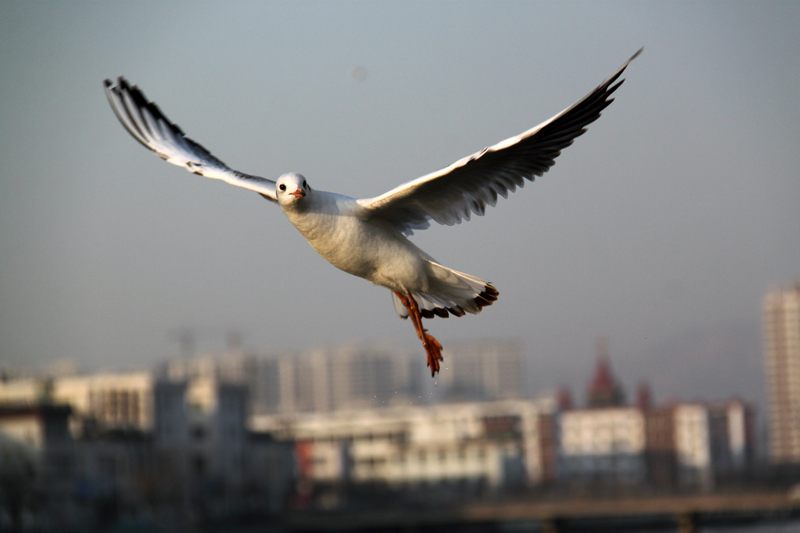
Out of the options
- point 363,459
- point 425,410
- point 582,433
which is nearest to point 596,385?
point 582,433

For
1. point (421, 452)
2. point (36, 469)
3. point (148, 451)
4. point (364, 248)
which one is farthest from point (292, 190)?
point (421, 452)

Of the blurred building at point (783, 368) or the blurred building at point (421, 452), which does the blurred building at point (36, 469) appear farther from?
the blurred building at point (783, 368)

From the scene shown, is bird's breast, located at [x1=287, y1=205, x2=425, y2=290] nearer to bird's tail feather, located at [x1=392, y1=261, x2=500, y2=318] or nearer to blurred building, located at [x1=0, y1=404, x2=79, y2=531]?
bird's tail feather, located at [x1=392, y1=261, x2=500, y2=318]

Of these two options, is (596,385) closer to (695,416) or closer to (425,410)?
(695,416)

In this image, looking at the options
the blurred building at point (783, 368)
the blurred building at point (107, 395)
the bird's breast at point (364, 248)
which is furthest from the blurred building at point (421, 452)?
the bird's breast at point (364, 248)

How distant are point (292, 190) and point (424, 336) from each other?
2.04 m

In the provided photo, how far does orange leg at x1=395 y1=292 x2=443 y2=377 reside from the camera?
902cm

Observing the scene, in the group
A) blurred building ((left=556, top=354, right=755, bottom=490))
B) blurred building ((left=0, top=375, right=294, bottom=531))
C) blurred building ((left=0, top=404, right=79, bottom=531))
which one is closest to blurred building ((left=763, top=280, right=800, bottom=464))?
blurred building ((left=556, top=354, right=755, bottom=490))

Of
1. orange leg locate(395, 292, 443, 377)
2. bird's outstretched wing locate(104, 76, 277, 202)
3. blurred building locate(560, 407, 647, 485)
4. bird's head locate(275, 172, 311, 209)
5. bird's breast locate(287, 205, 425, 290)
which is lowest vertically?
blurred building locate(560, 407, 647, 485)

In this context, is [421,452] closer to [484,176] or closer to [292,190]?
[484,176]

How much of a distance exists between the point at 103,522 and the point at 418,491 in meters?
36.1

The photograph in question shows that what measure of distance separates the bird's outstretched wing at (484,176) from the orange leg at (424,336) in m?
0.63

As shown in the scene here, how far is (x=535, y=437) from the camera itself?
122 meters

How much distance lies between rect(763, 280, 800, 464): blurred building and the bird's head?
499ft
